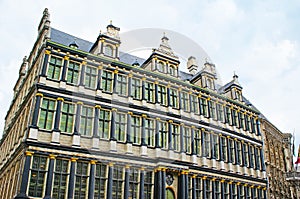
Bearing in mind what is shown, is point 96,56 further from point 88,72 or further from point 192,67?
point 192,67

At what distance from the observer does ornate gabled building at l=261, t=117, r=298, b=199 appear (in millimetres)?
32469

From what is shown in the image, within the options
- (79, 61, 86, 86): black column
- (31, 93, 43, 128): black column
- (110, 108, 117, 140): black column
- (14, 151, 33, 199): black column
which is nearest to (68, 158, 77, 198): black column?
(14, 151, 33, 199): black column

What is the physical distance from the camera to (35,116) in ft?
59.5

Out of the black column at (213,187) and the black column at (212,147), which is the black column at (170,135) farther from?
the black column at (213,187)

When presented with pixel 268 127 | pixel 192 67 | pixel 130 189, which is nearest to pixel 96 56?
pixel 130 189

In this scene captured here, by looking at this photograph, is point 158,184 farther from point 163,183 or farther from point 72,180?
point 72,180

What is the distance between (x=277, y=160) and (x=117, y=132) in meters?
23.7

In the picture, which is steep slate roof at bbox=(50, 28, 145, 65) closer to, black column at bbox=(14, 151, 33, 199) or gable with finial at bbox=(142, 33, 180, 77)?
gable with finial at bbox=(142, 33, 180, 77)

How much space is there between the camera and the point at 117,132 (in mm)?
20719

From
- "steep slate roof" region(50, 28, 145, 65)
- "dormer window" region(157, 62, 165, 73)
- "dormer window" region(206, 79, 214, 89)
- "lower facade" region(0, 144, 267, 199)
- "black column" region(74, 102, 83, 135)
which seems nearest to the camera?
"lower facade" region(0, 144, 267, 199)

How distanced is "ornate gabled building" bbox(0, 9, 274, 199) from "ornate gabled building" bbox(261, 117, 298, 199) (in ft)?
16.5

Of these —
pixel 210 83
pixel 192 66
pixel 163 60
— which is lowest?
pixel 210 83

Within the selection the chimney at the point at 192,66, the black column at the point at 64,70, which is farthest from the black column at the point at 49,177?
the chimney at the point at 192,66

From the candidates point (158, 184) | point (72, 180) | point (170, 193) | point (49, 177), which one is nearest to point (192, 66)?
point (170, 193)
